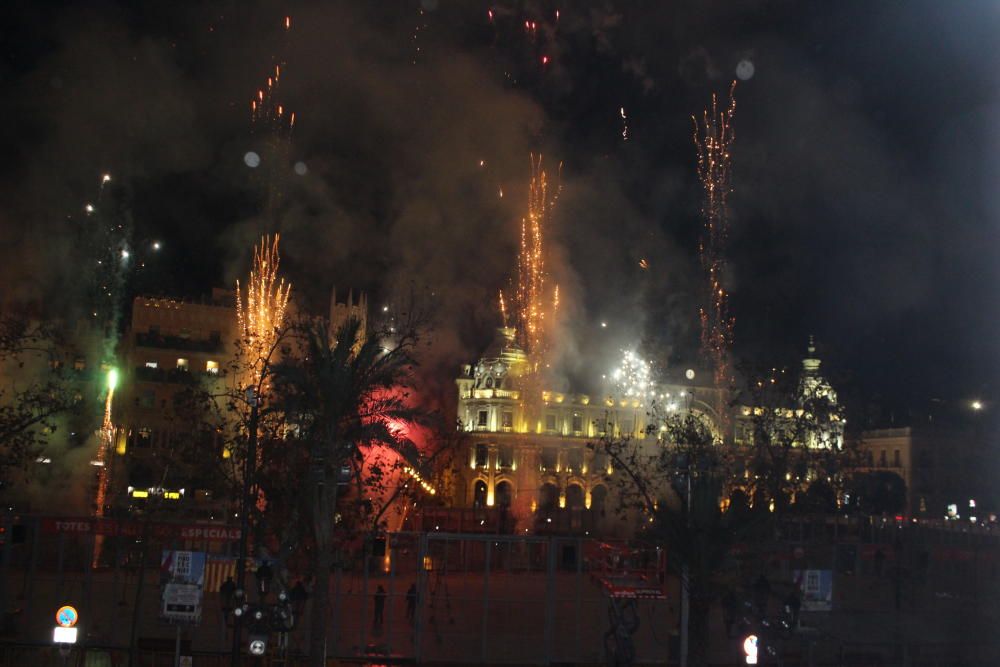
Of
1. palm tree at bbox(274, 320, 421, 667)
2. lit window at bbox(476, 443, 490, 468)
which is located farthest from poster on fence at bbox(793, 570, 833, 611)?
lit window at bbox(476, 443, 490, 468)

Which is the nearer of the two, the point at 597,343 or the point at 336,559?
the point at 336,559

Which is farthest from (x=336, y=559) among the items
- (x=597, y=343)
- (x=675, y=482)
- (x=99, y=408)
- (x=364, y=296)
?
(x=597, y=343)

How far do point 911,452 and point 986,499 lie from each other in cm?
1045

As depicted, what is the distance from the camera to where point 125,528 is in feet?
76.3

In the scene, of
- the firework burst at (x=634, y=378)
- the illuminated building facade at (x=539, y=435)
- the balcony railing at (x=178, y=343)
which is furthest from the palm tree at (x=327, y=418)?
the firework burst at (x=634, y=378)

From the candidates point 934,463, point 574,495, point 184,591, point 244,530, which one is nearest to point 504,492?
point 574,495

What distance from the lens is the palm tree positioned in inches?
755

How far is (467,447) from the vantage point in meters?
72.2

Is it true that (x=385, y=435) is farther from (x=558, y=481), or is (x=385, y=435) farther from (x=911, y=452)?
(x=911, y=452)

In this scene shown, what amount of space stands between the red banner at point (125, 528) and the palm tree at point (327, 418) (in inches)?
160

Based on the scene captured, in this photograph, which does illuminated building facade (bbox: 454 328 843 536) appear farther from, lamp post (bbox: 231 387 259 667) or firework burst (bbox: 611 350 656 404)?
lamp post (bbox: 231 387 259 667)

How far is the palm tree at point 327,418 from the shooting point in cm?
1919

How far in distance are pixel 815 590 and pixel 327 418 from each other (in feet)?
36.6

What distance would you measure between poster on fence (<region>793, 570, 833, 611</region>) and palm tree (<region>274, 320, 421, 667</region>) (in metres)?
8.84
